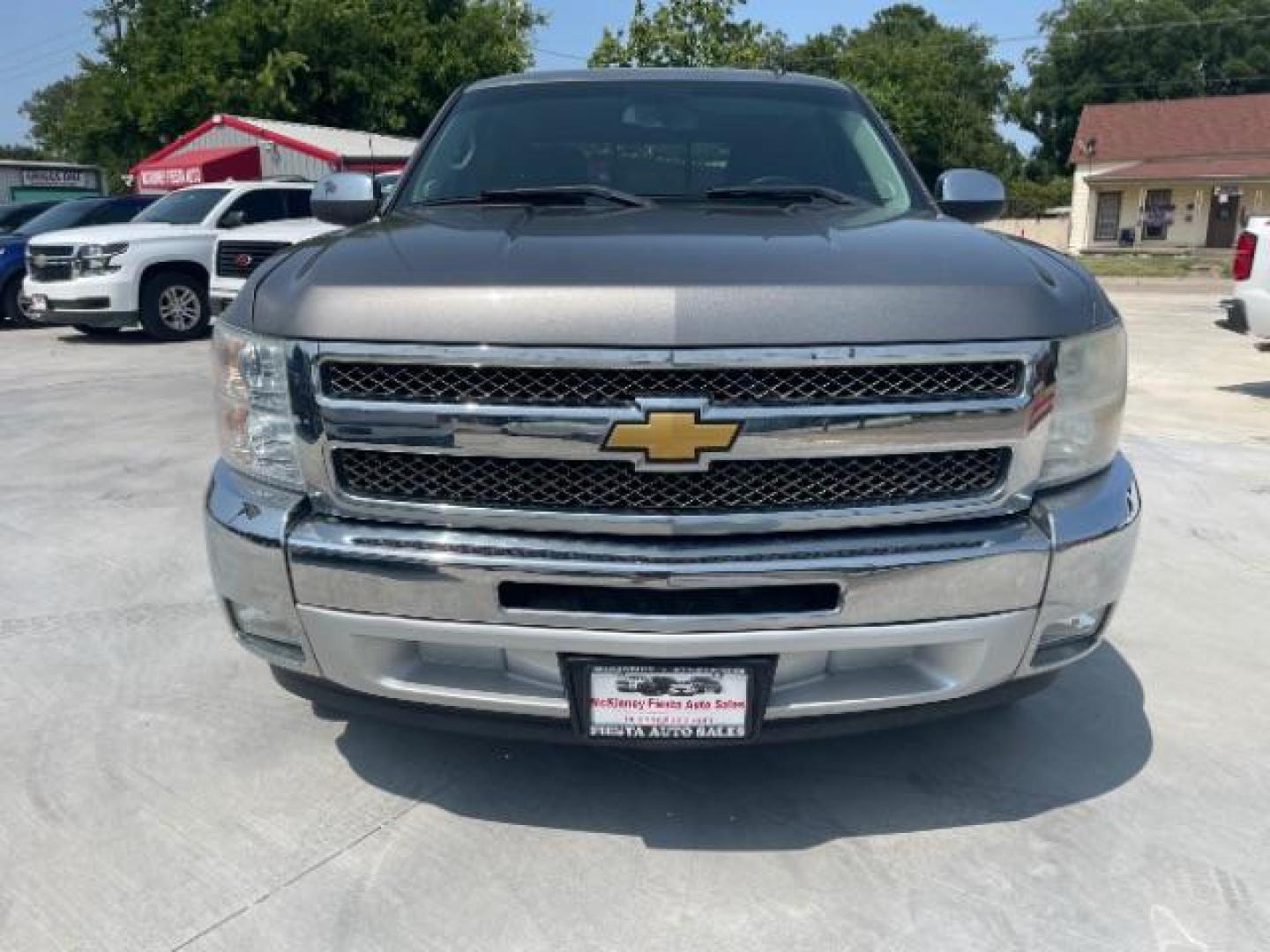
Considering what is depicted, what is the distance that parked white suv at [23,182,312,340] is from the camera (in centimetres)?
1189

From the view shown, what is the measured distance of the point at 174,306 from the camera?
12.5 m

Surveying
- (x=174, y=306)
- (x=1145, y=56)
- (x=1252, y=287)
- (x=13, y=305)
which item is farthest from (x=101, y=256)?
(x=1145, y=56)

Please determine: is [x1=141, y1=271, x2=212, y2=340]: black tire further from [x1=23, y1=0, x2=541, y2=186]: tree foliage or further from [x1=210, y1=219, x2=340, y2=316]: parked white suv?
[x1=23, y1=0, x2=541, y2=186]: tree foliage

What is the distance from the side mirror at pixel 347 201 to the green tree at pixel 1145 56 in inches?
2476

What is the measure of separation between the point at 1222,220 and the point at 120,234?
138ft

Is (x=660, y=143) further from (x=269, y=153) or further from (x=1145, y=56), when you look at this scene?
(x=1145, y=56)

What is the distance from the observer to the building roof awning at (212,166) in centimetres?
2462

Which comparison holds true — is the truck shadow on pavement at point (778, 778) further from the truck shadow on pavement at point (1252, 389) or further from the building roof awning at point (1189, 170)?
the building roof awning at point (1189, 170)

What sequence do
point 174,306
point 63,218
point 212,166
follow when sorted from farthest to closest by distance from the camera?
point 212,166 → point 63,218 → point 174,306

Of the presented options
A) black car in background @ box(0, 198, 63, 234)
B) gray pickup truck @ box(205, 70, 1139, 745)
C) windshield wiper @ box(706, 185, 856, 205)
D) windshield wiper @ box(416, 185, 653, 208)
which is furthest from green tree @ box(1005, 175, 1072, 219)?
gray pickup truck @ box(205, 70, 1139, 745)

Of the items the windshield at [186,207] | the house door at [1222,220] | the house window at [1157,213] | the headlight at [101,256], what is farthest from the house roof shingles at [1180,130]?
the headlight at [101,256]

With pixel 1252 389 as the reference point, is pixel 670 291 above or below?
above

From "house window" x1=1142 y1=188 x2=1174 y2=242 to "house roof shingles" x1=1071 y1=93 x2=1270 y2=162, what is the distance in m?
1.50

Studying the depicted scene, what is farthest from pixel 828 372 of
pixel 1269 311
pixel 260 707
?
pixel 1269 311
